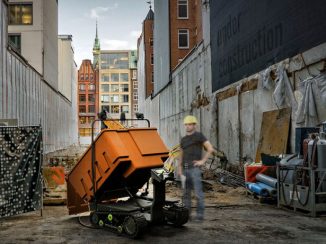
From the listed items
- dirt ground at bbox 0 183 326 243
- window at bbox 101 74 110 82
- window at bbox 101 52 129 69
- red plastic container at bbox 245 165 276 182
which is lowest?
dirt ground at bbox 0 183 326 243

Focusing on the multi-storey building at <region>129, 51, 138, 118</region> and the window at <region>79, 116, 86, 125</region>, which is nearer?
the window at <region>79, 116, 86, 125</region>

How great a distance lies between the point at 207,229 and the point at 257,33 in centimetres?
992

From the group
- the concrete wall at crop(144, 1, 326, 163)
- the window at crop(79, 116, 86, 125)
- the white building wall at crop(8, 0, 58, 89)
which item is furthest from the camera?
the window at crop(79, 116, 86, 125)

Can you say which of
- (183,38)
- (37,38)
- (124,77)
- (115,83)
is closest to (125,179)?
(37,38)

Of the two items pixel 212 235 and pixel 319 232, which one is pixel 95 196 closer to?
pixel 212 235

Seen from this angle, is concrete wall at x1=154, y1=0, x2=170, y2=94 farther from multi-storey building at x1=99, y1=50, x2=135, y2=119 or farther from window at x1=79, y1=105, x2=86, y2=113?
window at x1=79, y1=105, x2=86, y2=113

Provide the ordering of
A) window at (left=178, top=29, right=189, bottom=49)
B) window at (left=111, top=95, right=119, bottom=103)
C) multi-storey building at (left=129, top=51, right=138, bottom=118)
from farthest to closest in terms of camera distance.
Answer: window at (left=111, top=95, right=119, bottom=103) < multi-storey building at (left=129, top=51, right=138, bottom=118) < window at (left=178, top=29, right=189, bottom=49)

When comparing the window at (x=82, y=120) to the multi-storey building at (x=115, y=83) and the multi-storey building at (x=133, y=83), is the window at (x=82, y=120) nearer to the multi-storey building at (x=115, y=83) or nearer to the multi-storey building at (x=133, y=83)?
the multi-storey building at (x=115, y=83)

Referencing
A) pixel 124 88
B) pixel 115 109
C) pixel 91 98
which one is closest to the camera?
pixel 115 109

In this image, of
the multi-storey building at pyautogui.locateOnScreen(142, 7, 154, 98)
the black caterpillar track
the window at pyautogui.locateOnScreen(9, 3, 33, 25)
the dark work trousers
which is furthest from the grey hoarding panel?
the multi-storey building at pyautogui.locateOnScreen(142, 7, 154, 98)

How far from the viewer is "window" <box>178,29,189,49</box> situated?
4660 cm

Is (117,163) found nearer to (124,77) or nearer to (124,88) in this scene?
(124,88)

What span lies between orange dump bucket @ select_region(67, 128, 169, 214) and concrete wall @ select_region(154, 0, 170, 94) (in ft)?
112

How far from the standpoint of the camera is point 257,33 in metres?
16.0
